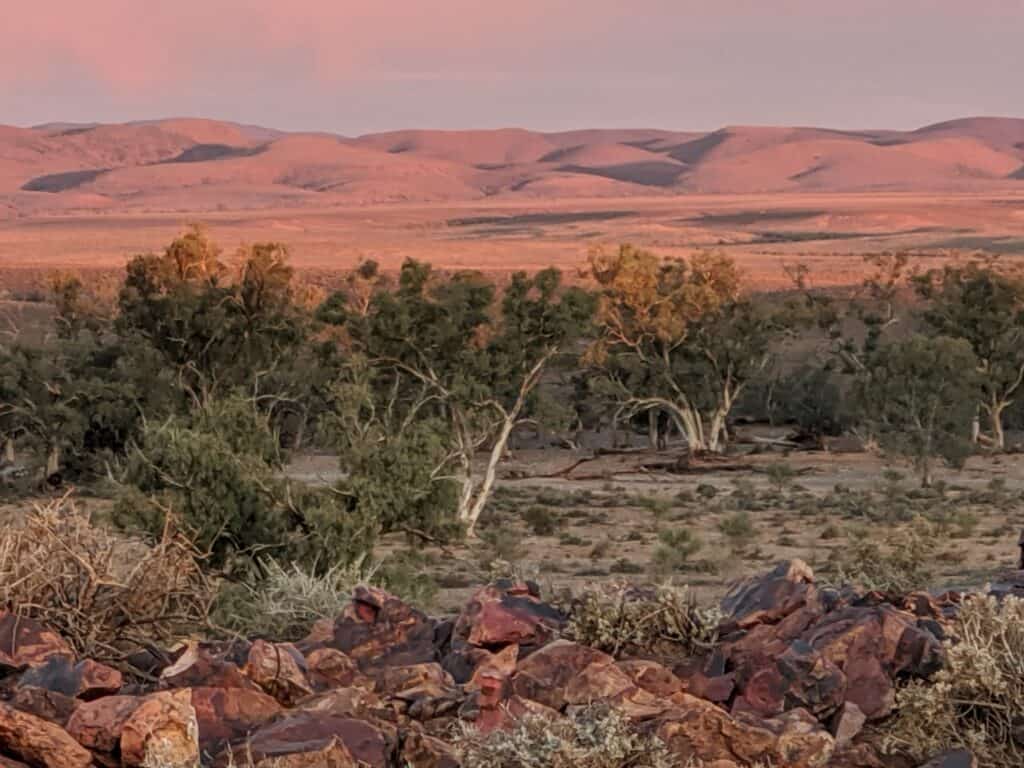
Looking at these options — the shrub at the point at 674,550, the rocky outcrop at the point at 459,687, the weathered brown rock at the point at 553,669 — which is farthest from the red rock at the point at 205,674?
the shrub at the point at 674,550

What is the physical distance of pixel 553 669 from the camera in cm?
677

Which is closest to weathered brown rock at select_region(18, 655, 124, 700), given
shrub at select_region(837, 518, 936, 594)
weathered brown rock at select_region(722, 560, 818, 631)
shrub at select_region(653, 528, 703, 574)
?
weathered brown rock at select_region(722, 560, 818, 631)

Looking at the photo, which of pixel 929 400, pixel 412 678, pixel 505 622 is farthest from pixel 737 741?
pixel 929 400

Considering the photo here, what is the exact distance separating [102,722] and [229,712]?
63 cm

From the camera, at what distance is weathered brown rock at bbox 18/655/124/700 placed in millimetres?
6422

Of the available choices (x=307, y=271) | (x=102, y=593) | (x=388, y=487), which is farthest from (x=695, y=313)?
(x=307, y=271)

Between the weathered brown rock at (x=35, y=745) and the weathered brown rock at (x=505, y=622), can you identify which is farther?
the weathered brown rock at (x=505, y=622)

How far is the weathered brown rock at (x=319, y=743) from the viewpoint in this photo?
570 cm

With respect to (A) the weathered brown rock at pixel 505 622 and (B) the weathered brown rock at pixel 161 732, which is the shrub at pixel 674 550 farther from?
(B) the weathered brown rock at pixel 161 732

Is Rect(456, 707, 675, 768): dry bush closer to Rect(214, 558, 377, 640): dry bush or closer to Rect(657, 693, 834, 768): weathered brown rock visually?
Rect(657, 693, 834, 768): weathered brown rock

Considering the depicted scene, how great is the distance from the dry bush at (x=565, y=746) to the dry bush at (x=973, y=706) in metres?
1.11

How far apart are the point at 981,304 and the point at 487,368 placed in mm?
19422

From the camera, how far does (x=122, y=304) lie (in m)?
31.2

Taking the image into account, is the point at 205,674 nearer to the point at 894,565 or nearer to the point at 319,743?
the point at 319,743
